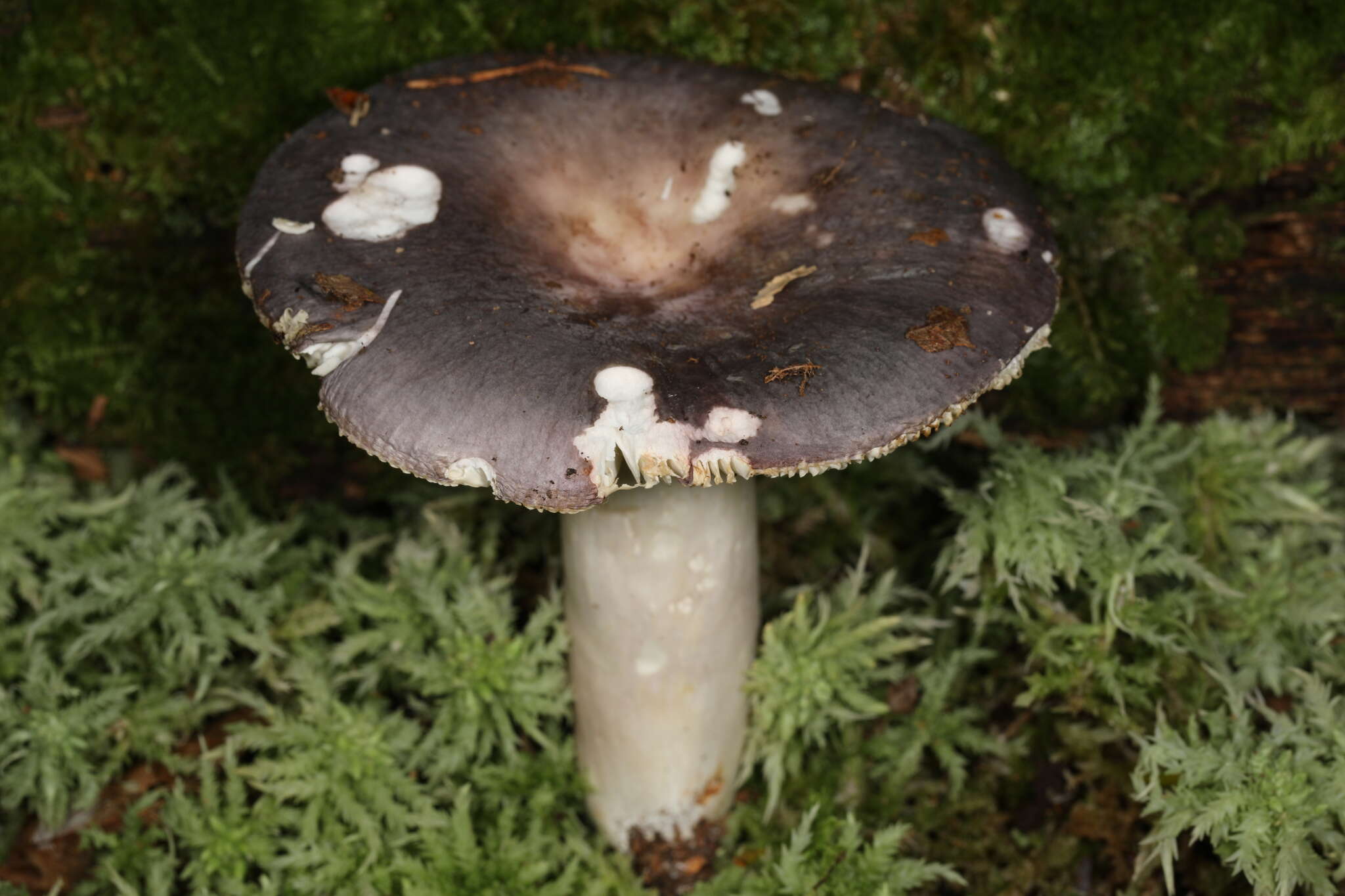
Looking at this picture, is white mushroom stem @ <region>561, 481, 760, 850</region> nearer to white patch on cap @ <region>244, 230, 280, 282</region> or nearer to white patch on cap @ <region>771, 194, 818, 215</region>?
white patch on cap @ <region>771, 194, 818, 215</region>

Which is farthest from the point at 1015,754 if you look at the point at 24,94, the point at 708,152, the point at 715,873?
the point at 24,94

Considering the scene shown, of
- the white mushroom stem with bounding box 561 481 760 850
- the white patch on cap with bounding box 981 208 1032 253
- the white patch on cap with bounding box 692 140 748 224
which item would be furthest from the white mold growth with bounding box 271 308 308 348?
the white patch on cap with bounding box 981 208 1032 253

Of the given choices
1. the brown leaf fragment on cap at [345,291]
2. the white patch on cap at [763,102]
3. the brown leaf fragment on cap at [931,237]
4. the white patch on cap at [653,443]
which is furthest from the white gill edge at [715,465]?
the white patch on cap at [763,102]

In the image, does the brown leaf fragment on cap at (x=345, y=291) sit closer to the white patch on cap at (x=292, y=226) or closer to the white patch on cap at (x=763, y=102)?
the white patch on cap at (x=292, y=226)

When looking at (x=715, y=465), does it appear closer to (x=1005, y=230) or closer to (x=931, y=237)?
(x=931, y=237)

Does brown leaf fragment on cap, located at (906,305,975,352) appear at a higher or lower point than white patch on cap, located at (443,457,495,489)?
higher

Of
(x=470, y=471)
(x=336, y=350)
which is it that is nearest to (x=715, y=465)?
(x=470, y=471)

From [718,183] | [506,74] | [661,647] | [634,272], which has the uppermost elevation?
[506,74]
